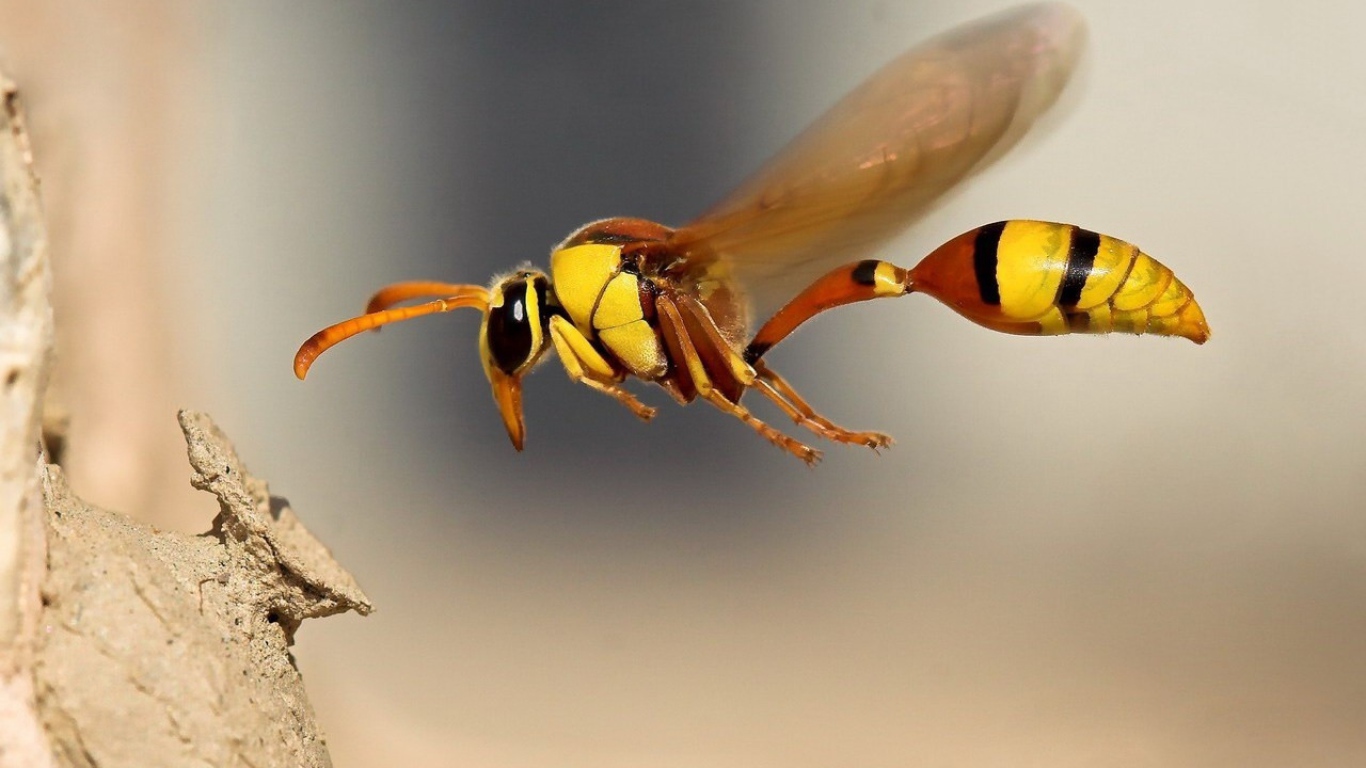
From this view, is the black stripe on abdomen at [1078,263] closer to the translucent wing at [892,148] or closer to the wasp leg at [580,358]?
the translucent wing at [892,148]

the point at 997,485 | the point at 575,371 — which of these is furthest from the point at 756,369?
the point at 997,485

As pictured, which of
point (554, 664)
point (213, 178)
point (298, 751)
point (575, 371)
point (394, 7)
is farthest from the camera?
point (394, 7)

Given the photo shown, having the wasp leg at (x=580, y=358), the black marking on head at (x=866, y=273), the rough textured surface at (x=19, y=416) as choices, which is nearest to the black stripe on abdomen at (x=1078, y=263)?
the black marking on head at (x=866, y=273)

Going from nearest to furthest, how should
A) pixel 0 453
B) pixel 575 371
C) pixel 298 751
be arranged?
pixel 0 453 → pixel 298 751 → pixel 575 371

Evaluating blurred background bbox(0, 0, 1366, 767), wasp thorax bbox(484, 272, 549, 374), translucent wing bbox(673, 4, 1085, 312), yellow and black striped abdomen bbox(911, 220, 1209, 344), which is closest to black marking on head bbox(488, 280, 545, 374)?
wasp thorax bbox(484, 272, 549, 374)

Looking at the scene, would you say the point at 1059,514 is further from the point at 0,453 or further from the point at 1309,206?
the point at 0,453

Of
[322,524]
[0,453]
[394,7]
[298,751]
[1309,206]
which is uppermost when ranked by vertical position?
[394,7]
